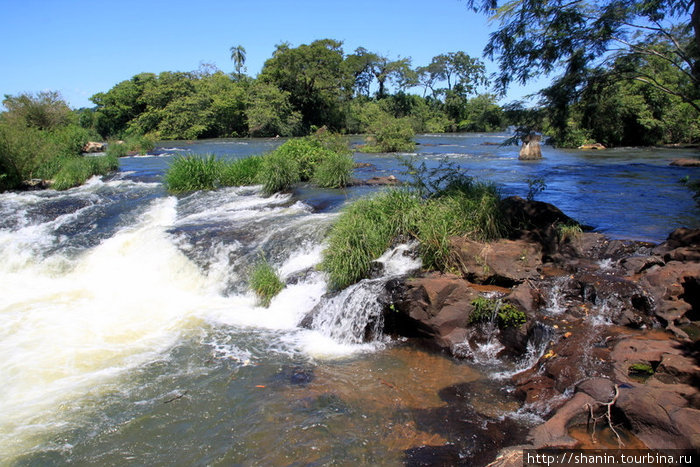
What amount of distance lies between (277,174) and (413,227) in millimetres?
8152

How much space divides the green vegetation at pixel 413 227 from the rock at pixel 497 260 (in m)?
0.24

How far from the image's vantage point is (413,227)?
8.73 metres

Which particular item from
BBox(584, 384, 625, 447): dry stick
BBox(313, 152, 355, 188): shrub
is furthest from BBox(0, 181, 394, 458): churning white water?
BBox(584, 384, 625, 447): dry stick

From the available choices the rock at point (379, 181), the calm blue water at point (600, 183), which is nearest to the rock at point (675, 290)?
the calm blue water at point (600, 183)

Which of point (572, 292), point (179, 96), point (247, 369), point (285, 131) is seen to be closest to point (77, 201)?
point (247, 369)

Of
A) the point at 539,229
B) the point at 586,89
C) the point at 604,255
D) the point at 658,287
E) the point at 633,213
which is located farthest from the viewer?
the point at 633,213

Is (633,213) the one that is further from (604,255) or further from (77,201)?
(77,201)

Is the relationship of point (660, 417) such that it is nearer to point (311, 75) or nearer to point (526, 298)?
point (526, 298)

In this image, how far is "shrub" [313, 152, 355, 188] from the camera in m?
16.2

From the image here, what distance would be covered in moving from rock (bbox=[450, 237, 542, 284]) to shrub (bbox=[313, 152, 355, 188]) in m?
8.69

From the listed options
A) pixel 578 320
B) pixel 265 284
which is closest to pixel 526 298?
pixel 578 320

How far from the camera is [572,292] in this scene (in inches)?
266

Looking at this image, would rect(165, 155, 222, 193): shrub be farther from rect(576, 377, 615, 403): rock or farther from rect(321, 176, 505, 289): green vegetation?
rect(576, 377, 615, 403): rock

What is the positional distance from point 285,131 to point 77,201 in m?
35.7
